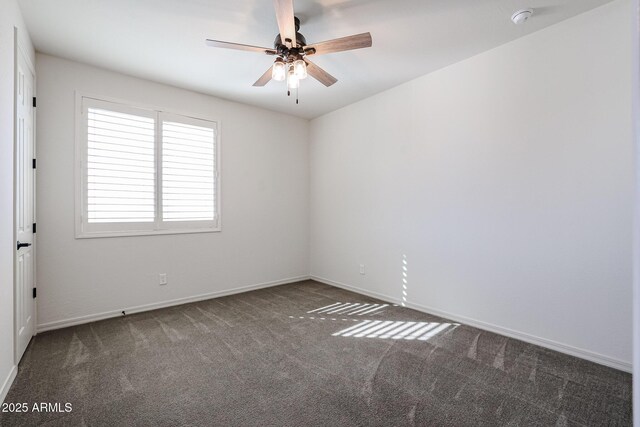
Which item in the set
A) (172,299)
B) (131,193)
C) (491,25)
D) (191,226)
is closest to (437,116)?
(491,25)

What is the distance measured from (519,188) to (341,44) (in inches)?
80.3

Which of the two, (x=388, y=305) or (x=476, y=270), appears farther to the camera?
(x=388, y=305)

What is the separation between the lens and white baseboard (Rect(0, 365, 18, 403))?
74.4 inches

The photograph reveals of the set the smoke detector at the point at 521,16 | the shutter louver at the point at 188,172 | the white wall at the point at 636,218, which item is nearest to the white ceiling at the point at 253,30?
the smoke detector at the point at 521,16

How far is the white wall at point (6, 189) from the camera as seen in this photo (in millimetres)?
1906

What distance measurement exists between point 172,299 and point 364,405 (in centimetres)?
291

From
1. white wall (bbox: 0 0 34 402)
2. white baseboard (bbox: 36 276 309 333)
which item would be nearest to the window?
white baseboard (bbox: 36 276 309 333)

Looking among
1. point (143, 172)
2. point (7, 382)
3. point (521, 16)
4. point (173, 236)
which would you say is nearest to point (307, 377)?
point (7, 382)

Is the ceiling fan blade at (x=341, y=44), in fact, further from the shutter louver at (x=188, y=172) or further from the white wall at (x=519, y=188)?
the shutter louver at (x=188, y=172)

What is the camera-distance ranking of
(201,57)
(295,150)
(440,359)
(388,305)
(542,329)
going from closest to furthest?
1. (440,359)
2. (542,329)
3. (201,57)
4. (388,305)
5. (295,150)

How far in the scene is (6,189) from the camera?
1.99m

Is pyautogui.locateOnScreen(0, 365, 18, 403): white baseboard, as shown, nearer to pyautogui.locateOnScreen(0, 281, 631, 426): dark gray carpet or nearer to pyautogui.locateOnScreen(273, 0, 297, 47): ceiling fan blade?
pyautogui.locateOnScreen(0, 281, 631, 426): dark gray carpet

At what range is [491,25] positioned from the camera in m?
2.55

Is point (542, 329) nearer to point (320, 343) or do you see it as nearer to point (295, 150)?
point (320, 343)
